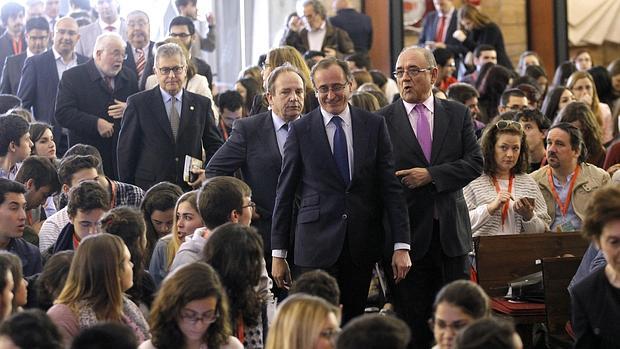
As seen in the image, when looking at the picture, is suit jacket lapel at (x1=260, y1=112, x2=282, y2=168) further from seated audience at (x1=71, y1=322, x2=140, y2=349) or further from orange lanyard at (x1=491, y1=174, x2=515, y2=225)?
seated audience at (x1=71, y1=322, x2=140, y2=349)

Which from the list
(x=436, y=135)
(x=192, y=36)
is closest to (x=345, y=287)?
(x=436, y=135)

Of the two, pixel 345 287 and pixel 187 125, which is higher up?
pixel 187 125

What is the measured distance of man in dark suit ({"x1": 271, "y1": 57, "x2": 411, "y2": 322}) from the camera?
661 cm

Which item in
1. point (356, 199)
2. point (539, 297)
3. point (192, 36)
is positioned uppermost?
point (192, 36)

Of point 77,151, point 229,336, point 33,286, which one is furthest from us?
point 77,151

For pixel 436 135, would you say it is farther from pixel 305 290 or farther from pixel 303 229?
pixel 305 290

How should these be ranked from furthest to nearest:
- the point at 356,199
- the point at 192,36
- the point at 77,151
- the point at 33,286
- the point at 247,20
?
the point at 247,20
the point at 192,36
the point at 77,151
the point at 356,199
the point at 33,286

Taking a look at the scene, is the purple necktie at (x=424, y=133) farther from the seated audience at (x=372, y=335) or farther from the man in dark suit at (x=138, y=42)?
the man in dark suit at (x=138, y=42)

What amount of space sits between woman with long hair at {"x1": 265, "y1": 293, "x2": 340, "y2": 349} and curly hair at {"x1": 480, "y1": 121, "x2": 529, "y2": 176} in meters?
3.43

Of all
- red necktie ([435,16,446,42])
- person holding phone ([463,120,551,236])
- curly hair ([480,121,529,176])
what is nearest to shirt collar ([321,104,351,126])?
person holding phone ([463,120,551,236])

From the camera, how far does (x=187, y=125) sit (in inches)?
344

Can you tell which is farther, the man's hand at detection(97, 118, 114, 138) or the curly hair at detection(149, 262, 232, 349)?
the man's hand at detection(97, 118, 114, 138)

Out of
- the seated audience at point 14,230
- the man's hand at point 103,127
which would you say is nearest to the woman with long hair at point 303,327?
the seated audience at point 14,230

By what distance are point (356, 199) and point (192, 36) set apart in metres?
4.93
